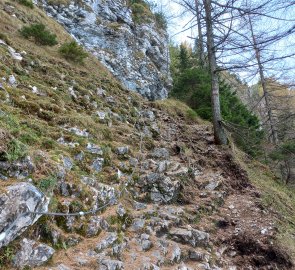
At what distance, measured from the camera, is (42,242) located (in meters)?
3.14

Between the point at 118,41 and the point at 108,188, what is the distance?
11.5 metres

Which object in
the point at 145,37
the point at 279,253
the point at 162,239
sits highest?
the point at 145,37

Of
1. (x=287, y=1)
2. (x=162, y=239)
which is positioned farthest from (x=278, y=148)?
(x=162, y=239)

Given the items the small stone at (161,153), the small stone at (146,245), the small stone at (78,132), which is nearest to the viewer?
the small stone at (146,245)

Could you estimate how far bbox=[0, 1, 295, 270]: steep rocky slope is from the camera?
326 centimetres

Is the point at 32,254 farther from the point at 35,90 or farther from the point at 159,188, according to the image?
the point at 35,90

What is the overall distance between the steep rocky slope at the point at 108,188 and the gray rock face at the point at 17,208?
0.4 inches

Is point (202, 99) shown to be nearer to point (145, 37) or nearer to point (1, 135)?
point (145, 37)

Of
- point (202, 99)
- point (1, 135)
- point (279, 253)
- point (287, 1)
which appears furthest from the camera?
point (202, 99)

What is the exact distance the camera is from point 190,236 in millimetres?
4496

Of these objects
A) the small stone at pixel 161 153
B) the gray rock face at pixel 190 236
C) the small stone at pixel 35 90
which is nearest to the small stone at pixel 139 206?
the gray rock face at pixel 190 236

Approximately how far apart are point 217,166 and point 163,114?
11.0ft

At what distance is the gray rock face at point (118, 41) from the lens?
1334 cm

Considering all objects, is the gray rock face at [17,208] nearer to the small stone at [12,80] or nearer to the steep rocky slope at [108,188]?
the steep rocky slope at [108,188]
